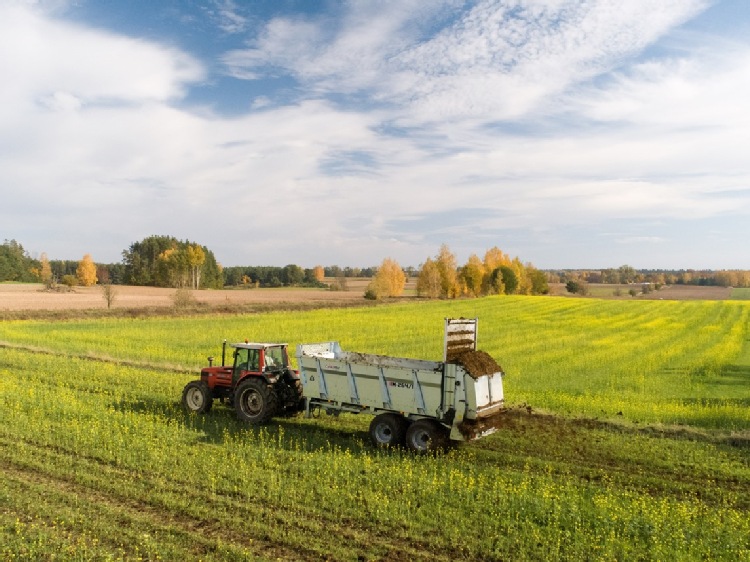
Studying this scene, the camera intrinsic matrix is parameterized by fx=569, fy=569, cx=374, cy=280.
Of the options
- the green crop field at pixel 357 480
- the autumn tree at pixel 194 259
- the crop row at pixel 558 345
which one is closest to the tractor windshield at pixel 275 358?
the green crop field at pixel 357 480

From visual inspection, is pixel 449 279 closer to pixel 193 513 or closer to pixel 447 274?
pixel 447 274

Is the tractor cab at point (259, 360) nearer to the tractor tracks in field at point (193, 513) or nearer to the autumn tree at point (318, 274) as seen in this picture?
the tractor tracks in field at point (193, 513)

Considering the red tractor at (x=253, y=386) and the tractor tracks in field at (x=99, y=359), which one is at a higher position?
the red tractor at (x=253, y=386)

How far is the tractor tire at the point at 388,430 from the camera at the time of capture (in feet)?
41.9

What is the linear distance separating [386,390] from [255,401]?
152 inches

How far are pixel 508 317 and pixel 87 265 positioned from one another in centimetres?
10493

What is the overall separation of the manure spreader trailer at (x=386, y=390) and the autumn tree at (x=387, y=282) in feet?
254

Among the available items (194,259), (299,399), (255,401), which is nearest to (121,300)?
(194,259)

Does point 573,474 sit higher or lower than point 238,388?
lower

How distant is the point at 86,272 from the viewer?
127250 millimetres

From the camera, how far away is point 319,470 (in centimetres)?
1101

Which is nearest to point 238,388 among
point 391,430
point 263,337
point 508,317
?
point 391,430

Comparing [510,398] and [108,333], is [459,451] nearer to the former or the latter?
[510,398]

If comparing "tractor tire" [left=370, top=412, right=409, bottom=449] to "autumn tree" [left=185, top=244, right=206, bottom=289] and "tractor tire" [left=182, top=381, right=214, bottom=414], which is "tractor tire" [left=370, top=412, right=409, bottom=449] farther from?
"autumn tree" [left=185, top=244, right=206, bottom=289]
